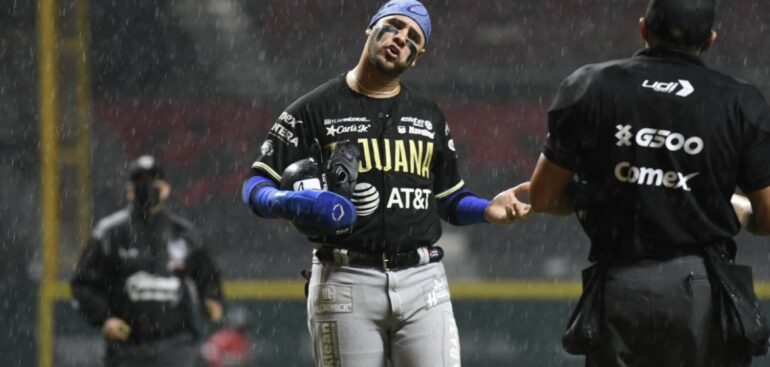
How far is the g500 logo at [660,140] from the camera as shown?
128 inches

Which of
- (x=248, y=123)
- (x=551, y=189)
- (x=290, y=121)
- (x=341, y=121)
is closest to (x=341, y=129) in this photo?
(x=341, y=121)

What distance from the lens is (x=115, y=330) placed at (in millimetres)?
7148

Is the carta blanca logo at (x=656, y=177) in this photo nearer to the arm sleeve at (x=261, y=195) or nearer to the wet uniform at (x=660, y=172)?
the wet uniform at (x=660, y=172)

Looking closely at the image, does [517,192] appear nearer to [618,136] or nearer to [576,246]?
[618,136]

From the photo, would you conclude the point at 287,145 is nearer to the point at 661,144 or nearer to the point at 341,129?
the point at 341,129

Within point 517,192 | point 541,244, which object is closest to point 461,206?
point 517,192

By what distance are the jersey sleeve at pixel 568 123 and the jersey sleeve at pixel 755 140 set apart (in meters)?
0.37

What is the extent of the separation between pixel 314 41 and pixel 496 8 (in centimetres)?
139

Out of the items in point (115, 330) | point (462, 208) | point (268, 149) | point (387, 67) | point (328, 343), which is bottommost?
point (115, 330)

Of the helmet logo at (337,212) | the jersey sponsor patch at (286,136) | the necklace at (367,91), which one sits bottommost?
the helmet logo at (337,212)

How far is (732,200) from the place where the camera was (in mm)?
3500

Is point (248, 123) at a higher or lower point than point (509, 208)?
higher

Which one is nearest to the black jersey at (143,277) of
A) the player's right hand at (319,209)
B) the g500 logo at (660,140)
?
the player's right hand at (319,209)

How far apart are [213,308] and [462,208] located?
2909mm
